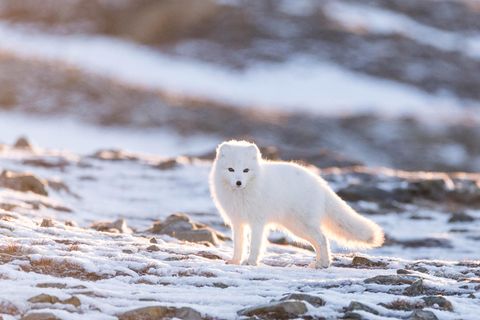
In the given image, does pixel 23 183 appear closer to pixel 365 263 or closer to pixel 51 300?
pixel 365 263

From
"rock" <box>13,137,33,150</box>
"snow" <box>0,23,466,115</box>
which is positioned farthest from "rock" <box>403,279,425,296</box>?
"snow" <box>0,23,466,115</box>

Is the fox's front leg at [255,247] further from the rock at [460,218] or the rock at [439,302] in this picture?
the rock at [460,218]

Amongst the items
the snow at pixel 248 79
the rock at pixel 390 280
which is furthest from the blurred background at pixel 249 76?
the rock at pixel 390 280

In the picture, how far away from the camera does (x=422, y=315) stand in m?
12.9

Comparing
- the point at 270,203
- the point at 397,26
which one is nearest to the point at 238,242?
the point at 270,203

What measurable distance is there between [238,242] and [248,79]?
77376mm

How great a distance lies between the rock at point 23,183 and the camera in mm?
28734

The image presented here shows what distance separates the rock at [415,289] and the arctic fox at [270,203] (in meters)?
2.52

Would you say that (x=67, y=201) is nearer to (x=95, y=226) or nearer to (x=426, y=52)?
(x=95, y=226)

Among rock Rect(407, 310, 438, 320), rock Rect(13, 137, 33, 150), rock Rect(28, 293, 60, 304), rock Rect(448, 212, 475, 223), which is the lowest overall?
rock Rect(28, 293, 60, 304)

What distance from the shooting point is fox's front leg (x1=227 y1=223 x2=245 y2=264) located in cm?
1702

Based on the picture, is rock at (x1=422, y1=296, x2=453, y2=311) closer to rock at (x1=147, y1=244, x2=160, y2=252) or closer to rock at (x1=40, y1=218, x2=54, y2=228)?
rock at (x1=147, y1=244, x2=160, y2=252)

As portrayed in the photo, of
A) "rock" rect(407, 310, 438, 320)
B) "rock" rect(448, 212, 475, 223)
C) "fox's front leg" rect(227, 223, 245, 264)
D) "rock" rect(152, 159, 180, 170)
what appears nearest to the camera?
"rock" rect(407, 310, 438, 320)

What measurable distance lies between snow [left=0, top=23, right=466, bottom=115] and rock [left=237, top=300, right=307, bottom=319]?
7252 centimetres
